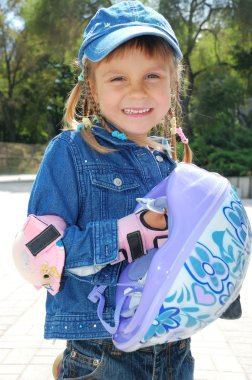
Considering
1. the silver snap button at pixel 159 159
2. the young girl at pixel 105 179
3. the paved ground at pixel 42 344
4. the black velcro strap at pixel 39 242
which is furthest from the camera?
the paved ground at pixel 42 344

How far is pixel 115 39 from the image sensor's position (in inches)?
53.1

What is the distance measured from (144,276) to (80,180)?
0.36 meters

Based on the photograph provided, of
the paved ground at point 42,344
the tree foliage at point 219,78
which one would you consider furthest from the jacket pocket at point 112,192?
the tree foliage at point 219,78

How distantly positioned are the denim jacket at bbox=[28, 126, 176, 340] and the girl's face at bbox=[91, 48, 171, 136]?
8 cm

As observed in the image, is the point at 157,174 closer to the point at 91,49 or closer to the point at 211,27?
the point at 91,49

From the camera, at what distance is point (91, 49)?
1.42 m

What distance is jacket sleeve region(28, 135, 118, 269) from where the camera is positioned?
1.28 metres

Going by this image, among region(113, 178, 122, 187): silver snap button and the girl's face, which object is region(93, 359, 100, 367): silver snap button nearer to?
region(113, 178, 122, 187): silver snap button

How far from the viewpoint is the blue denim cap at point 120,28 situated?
4.46ft

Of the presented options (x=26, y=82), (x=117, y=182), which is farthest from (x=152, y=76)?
(x=26, y=82)

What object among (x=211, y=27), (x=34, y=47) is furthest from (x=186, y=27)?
(x=34, y=47)

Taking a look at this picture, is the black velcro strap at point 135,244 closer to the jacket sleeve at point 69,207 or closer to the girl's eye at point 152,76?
the jacket sleeve at point 69,207

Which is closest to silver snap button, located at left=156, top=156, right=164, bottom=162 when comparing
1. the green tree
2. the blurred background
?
the blurred background

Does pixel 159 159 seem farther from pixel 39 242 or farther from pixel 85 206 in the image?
pixel 39 242
